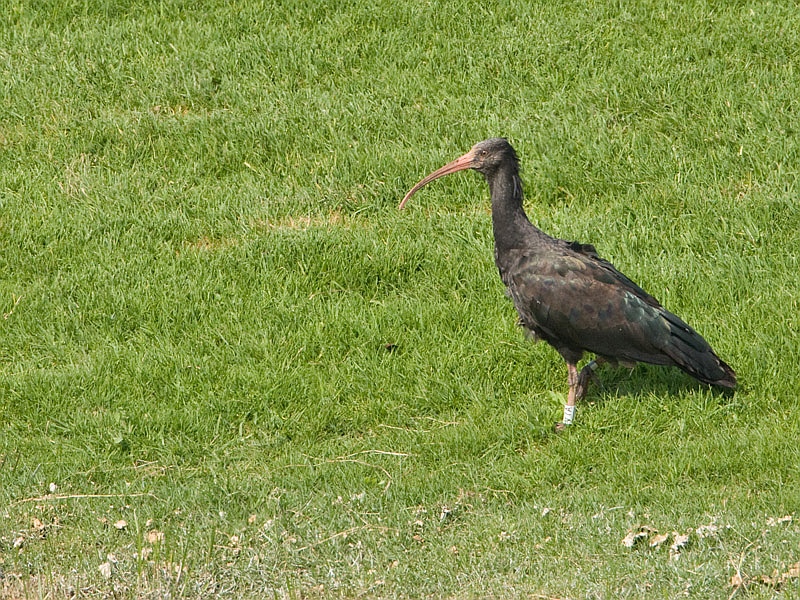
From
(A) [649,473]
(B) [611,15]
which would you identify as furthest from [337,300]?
(B) [611,15]

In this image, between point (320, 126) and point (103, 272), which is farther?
point (320, 126)

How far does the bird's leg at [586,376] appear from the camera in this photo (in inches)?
297

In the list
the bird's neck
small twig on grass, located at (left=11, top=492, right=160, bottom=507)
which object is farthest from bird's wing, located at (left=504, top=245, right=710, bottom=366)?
small twig on grass, located at (left=11, top=492, right=160, bottom=507)

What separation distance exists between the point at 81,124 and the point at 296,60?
6.96 feet

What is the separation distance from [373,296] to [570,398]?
217cm

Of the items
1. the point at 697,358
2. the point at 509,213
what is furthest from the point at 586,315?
the point at 509,213

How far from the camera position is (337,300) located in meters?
8.99

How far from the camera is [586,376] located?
7633 mm

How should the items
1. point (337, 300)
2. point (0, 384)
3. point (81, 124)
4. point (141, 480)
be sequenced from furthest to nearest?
1. point (81, 124)
2. point (337, 300)
3. point (0, 384)
4. point (141, 480)

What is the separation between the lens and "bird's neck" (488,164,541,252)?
7742 millimetres

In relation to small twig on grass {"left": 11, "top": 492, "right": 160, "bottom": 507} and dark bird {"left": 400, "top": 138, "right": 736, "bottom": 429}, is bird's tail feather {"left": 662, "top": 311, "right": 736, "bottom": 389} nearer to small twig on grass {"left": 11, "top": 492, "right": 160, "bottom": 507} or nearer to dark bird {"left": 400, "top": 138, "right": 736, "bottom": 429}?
dark bird {"left": 400, "top": 138, "right": 736, "bottom": 429}

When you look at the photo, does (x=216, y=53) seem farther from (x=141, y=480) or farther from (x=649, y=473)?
(x=649, y=473)

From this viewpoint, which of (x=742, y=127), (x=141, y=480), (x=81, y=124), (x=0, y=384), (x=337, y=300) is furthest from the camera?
(x=81, y=124)

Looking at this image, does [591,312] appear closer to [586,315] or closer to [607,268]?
[586,315]
